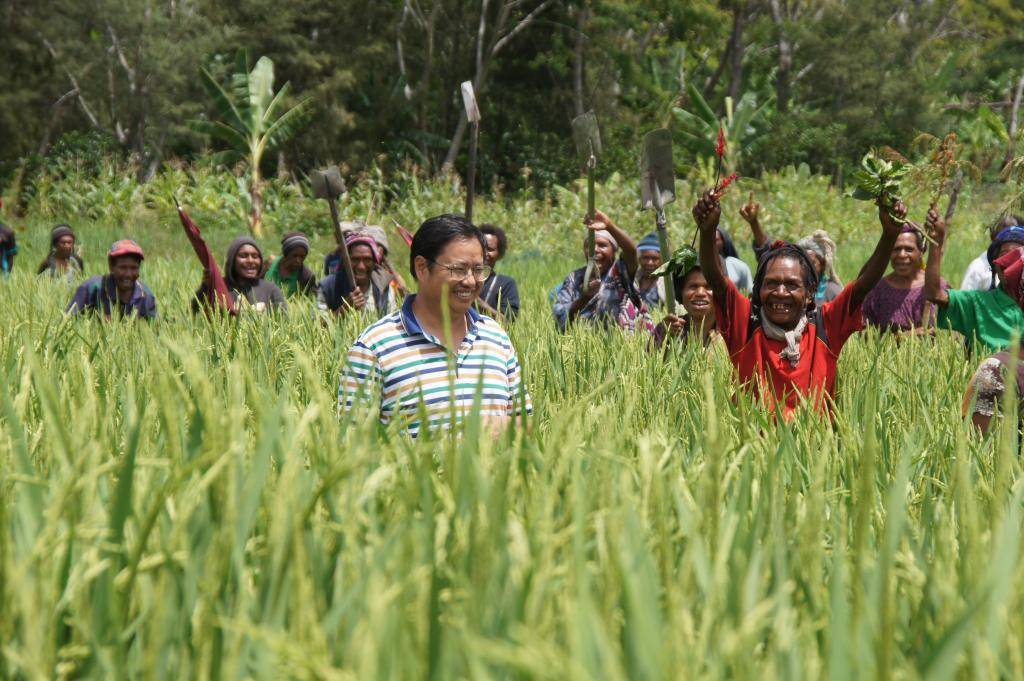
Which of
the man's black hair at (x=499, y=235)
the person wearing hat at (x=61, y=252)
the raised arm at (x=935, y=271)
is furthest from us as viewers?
the person wearing hat at (x=61, y=252)

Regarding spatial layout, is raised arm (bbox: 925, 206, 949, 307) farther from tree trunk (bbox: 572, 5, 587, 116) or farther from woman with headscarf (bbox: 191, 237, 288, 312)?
tree trunk (bbox: 572, 5, 587, 116)

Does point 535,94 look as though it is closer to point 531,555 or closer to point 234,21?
point 234,21

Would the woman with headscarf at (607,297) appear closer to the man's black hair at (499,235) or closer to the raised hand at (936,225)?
the man's black hair at (499,235)

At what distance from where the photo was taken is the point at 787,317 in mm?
3061

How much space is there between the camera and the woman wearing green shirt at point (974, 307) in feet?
11.7

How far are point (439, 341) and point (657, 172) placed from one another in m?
1.32

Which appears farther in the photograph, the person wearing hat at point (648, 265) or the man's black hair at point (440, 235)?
the person wearing hat at point (648, 265)

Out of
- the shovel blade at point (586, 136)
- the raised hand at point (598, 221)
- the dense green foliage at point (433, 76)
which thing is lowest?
the raised hand at point (598, 221)

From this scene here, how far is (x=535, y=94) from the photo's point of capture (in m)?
25.5

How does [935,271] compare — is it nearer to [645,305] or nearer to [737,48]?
[645,305]

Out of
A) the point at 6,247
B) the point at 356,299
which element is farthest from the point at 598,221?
the point at 6,247

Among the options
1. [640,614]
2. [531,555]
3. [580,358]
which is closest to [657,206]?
[580,358]

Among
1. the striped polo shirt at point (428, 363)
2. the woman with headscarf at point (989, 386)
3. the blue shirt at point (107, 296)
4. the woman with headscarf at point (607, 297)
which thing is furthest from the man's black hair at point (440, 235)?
the blue shirt at point (107, 296)

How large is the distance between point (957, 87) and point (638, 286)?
31.2 meters
